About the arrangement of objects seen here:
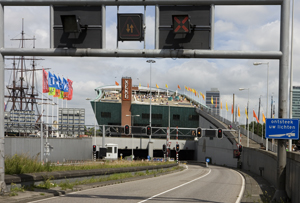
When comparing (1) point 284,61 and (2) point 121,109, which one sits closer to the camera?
(1) point 284,61

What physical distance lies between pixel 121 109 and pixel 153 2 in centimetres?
7836

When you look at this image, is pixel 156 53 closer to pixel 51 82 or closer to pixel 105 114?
pixel 51 82

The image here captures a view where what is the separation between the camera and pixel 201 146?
86.8 metres

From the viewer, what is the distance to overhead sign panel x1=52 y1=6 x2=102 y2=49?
42.4 feet

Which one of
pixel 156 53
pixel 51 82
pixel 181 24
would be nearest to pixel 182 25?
pixel 181 24

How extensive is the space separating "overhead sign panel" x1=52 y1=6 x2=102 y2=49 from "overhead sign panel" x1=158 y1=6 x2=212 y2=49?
2150mm

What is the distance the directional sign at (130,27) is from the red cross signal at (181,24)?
3.74ft

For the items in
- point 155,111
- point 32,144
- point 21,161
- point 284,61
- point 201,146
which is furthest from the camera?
point 155,111

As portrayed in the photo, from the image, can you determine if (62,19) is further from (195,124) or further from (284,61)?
(195,124)

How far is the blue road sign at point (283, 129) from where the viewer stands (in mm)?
12672

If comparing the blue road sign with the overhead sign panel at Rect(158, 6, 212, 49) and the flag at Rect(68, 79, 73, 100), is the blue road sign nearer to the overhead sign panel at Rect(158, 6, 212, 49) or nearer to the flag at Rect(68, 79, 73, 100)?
the overhead sign panel at Rect(158, 6, 212, 49)

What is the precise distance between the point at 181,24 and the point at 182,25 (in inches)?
2.0

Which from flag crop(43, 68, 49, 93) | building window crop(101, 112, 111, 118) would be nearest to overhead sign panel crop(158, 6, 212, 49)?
flag crop(43, 68, 49, 93)

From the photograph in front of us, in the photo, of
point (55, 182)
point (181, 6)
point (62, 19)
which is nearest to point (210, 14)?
point (181, 6)
